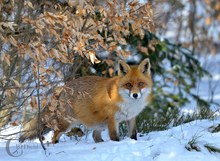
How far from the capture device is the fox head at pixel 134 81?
6230 millimetres

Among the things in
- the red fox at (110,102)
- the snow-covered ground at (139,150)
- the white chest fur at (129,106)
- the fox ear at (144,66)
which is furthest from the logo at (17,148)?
the fox ear at (144,66)

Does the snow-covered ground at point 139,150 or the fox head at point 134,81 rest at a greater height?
the fox head at point 134,81

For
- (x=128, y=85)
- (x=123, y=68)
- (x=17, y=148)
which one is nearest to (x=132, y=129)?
(x=128, y=85)

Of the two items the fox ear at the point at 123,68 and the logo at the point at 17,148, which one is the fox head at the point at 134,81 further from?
the logo at the point at 17,148

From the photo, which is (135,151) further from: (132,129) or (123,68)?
(123,68)

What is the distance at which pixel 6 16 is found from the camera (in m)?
6.70

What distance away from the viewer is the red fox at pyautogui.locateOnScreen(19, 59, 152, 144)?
20.6 ft

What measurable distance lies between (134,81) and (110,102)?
16.1 inches

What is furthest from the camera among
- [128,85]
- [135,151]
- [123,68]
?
[123,68]

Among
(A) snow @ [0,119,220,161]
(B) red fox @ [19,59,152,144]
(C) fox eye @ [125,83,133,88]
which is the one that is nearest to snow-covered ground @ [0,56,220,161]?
(A) snow @ [0,119,220,161]

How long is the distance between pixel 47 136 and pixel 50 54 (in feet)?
10.0

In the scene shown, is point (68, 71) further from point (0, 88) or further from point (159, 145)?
point (159, 145)

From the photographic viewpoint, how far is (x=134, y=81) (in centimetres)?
629

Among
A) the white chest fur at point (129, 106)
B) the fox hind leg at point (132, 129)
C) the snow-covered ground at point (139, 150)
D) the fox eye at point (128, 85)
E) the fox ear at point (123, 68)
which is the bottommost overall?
the snow-covered ground at point (139, 150)
